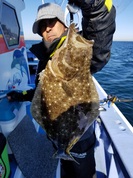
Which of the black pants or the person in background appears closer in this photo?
the person in background

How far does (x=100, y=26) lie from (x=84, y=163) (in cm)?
148

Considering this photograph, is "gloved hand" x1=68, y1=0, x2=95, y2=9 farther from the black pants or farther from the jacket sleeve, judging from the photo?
the black pants

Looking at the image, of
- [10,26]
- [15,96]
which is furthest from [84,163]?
[10,26]

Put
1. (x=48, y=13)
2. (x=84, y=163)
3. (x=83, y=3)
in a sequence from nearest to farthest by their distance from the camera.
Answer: (x=83, y=3)
(x=48, y=13)
(x=84, y=163)

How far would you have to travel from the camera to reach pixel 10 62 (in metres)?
3.04

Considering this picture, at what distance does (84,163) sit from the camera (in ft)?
6.41

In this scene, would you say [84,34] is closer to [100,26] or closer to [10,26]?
[100,26]

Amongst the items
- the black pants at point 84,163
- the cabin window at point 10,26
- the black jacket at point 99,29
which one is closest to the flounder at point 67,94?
the black jacket at point 99,29

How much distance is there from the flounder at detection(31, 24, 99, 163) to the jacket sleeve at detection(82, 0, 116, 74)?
12 cm

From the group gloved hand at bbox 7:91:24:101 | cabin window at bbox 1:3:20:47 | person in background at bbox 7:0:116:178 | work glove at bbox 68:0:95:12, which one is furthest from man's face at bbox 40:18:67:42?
cabin window at bbox 1:3:20:47

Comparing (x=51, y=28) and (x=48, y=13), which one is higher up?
(x=48, y=13)

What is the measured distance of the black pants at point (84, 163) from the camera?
1.88m

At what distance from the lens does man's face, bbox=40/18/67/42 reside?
5.48 ft

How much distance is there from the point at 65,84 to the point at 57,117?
33 centimetres
